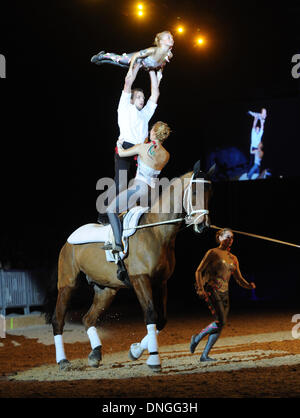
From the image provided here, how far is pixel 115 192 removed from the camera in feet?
27.2

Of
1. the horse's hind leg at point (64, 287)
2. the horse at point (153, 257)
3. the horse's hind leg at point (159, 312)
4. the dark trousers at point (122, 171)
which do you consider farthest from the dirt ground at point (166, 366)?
the dark trousers at point (122, 171)

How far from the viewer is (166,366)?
8203mm

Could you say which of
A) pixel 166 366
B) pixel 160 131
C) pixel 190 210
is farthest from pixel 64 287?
pixel 160 131

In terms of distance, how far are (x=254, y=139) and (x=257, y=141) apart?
128 mm

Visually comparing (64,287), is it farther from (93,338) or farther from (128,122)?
(128,122)

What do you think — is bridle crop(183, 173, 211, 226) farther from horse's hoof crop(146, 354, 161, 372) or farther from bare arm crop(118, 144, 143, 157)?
horse's hoof crop(146, 354, 161, 372)

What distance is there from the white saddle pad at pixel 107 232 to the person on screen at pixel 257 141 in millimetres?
12564

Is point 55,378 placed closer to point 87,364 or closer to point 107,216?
point 87,364

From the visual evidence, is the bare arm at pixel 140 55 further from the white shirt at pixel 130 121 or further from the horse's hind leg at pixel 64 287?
the horse's hind leg at pixel 64 287

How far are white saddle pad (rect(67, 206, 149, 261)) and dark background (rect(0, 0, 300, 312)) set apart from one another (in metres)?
7.24

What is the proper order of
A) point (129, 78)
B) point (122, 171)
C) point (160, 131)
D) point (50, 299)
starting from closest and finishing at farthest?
point (160, 131), point (129, 78), point (122, 171), point (50, 299)

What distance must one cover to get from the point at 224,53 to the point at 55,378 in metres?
13.8

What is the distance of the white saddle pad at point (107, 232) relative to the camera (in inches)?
315

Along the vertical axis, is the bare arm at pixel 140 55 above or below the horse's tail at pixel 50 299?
above
